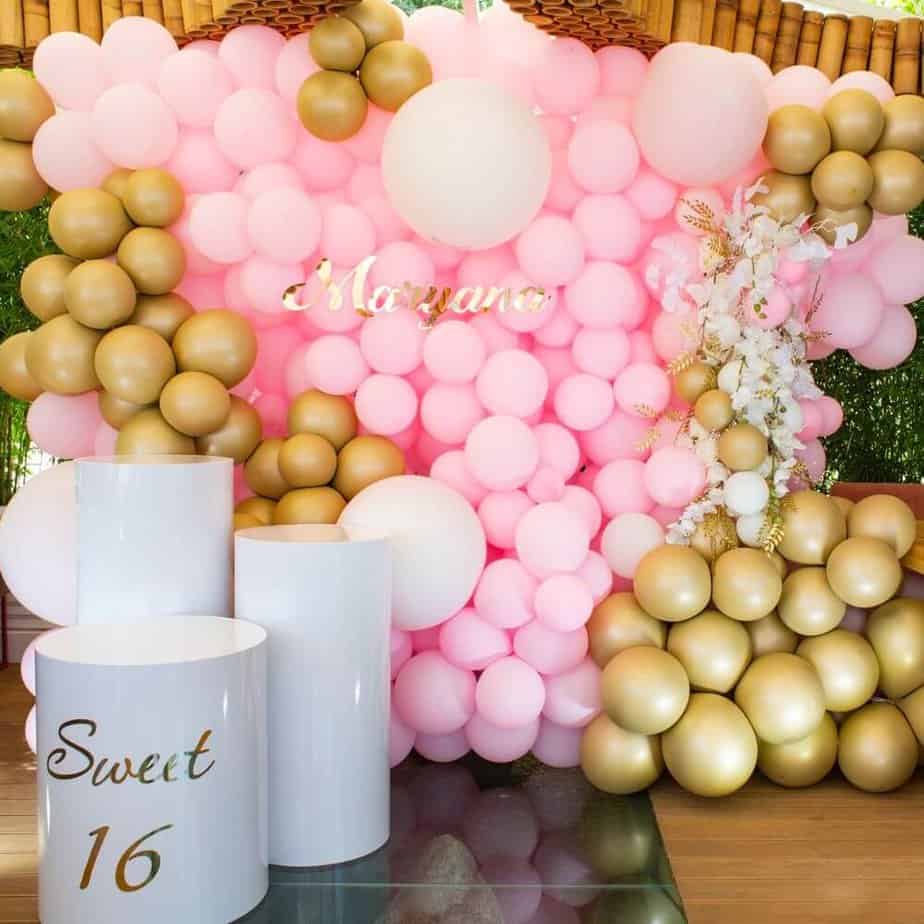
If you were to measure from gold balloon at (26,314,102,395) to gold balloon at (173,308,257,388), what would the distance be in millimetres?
209

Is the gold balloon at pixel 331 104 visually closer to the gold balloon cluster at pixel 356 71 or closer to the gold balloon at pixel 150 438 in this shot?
the gold balloon cluster at pixel 356 71

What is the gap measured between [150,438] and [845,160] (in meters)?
1.80

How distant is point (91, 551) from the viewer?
226cm

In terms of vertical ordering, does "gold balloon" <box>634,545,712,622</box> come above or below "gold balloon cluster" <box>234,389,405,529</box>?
below

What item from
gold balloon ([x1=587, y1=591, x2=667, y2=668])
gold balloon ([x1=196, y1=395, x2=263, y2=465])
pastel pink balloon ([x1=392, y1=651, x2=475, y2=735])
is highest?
gold balloon ([x1=196, y1=395, x2=263, y2=465])

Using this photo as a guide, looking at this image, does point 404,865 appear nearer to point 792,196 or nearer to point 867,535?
point 867,535

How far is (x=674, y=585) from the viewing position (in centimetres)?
262

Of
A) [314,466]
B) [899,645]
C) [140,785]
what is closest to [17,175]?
[314,466]

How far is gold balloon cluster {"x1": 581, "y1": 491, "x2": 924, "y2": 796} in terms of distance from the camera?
2.53 metres

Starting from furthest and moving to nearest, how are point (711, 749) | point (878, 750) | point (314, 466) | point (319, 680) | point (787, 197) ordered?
point (787, 197), point (314, 466), point (878, 750), point (711, 749), point (319, 680)

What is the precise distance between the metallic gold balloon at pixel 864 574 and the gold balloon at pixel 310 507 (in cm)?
119

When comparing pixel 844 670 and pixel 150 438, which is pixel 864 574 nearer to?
pixel 844 670

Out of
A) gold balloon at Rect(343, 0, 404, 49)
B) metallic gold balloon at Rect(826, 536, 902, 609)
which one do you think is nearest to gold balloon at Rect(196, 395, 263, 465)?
gold balloon at Rect(343, 0, 404, 49)

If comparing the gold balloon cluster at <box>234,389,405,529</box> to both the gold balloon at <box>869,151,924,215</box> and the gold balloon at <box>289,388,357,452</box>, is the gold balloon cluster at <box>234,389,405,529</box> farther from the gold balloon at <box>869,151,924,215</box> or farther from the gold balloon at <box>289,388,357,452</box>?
the gold balloon at <box>869,151,924,215</box>
